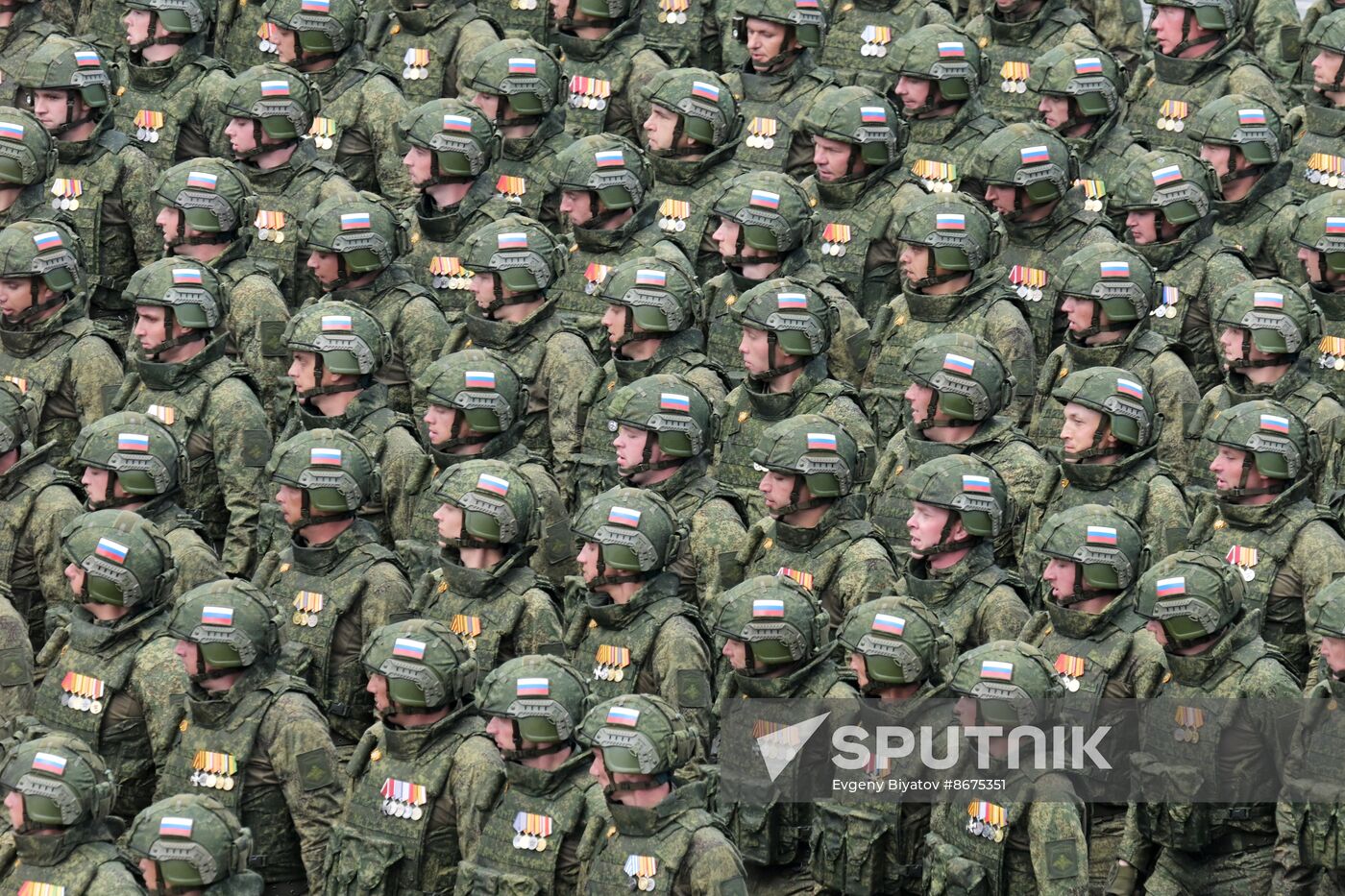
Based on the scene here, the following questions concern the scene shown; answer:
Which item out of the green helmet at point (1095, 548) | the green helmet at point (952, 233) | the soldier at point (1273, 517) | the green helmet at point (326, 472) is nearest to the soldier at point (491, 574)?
the green helmet at point (326, 472)

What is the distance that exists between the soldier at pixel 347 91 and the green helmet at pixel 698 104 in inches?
122

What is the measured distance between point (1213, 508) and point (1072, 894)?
5.15 meters

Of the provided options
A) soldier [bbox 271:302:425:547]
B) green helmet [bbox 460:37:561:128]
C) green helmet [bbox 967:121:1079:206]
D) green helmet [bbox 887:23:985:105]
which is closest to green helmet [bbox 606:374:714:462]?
soldier [bbox 271:302:425:547]

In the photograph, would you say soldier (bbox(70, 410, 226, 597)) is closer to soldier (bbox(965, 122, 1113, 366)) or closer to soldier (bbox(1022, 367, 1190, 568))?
soldier (bbox(1022, 367, 1190, 568))

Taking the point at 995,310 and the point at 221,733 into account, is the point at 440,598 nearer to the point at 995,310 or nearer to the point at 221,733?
the point at 221,733

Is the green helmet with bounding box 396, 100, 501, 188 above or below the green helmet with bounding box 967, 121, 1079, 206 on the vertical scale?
below

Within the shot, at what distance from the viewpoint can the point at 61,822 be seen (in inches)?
1072

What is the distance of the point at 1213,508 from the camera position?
30703 mm

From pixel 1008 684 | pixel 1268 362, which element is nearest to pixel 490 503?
pixel 1008 684

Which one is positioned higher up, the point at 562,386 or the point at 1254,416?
the point at 1254,416

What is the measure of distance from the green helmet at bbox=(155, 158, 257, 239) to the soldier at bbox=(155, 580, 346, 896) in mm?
6283

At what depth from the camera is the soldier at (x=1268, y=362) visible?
3155 centimetres

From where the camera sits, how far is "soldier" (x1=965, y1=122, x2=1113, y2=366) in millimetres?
33781

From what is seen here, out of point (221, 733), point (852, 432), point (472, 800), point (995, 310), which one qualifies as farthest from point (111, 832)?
point (995, 310)
